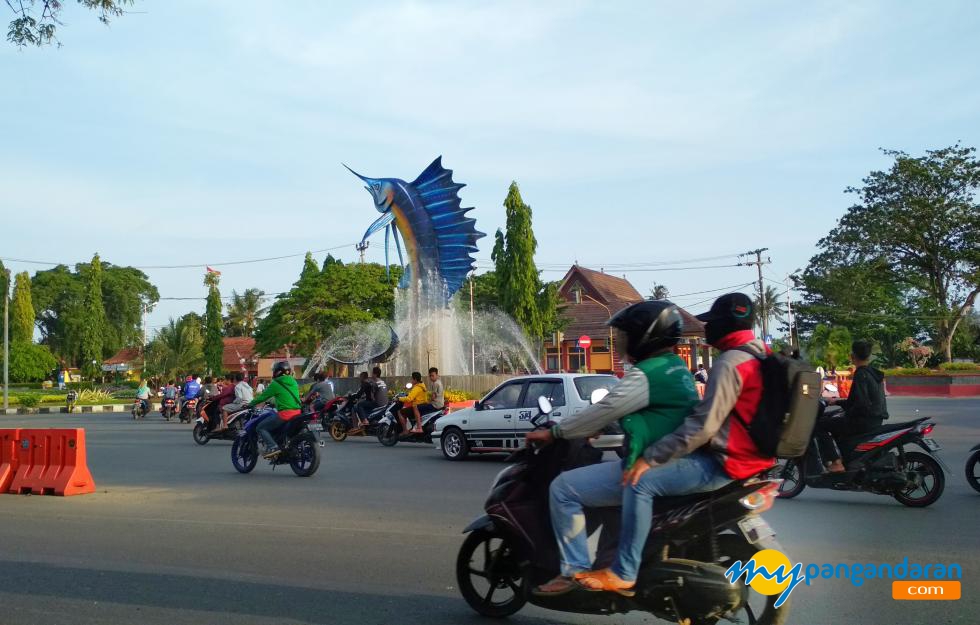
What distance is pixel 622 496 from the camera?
14.5 feet

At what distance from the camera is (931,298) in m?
50.1

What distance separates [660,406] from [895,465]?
18.9 ft

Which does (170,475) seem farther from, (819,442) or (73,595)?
(819,442)

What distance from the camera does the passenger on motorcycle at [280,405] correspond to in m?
12.9

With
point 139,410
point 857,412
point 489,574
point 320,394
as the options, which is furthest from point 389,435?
point 139,410

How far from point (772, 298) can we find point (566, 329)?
33920mm

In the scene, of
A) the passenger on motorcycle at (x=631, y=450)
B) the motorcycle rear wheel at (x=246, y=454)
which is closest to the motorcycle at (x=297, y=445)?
the motorcycle rear wheel at (x=246, y=454)

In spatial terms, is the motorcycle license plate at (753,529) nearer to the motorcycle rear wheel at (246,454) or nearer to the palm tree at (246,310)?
the motorcycle rear wheel at (246,454)

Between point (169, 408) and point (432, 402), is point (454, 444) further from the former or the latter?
point (169, 408)

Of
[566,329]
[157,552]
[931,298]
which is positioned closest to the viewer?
[157,552]

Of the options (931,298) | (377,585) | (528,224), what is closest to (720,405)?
(377,585)

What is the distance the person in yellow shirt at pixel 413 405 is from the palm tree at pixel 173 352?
37.1m

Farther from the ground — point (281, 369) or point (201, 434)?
point (281, 369)

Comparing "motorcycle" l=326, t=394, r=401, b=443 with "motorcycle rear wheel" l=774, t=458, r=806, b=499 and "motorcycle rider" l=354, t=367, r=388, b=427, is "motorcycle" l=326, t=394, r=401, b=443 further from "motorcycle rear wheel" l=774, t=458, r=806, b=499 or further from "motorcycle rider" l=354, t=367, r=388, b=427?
"motorcycle rear wheel" l=774, t=458, r=806, b=499
